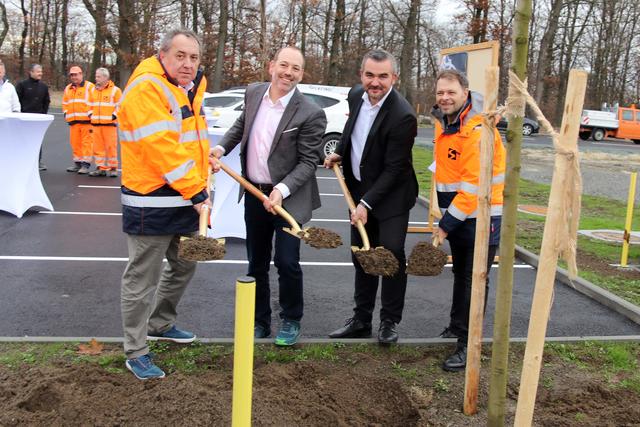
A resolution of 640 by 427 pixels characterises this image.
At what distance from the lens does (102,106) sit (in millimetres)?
11164

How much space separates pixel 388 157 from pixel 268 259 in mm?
1178

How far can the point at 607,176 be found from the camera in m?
16.6

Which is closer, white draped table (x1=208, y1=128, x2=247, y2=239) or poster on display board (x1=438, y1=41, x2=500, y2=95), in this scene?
poster on display board (x1=438, y1=41, x2=500, y2=95)

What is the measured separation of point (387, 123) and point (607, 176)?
14.7 m

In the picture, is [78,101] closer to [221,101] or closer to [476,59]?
[221,101]

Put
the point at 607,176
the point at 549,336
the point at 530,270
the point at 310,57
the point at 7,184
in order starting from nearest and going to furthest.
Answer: the point at 549,336 → the point at 530,270 → the point at 7,184 → the point at 607,176 → the point at 310,57

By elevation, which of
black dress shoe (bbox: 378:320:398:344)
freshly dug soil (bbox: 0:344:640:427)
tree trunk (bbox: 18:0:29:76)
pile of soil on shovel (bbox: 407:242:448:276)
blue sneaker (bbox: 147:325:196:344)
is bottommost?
freshly dug soil (bbox: 0:344:640:427)

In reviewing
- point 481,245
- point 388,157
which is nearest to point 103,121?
point 388,157

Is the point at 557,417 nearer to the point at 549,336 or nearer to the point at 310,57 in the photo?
the point at 549,336

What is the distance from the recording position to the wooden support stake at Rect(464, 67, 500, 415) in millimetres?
2863

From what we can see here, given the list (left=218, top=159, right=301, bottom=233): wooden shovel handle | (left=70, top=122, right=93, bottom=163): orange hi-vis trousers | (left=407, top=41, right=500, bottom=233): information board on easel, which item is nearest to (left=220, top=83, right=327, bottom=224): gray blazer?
(left=218, top=159, right=301, bottom=233): wooden shovel handle

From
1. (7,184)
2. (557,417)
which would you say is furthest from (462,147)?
(7,184)

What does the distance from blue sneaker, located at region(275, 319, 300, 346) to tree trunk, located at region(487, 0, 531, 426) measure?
1.62 meters

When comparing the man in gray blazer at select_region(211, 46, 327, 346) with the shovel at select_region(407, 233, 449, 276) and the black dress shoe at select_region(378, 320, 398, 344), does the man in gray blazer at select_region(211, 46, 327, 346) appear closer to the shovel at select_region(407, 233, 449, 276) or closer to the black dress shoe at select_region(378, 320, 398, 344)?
the black dress shoe at select_region(378, 320, 398, 344)
